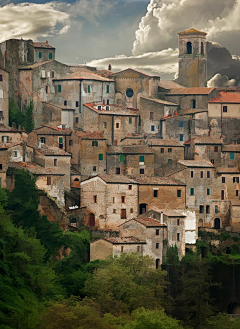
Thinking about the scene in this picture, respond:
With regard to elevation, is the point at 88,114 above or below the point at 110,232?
above

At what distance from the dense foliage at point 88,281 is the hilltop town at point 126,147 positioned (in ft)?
4.23

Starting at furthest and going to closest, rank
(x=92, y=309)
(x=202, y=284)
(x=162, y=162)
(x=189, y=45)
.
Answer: (x=189, y=45) → (x=162, y=162) → (x=202, y=284) → (x=92, y=309)

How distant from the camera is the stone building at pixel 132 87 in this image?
345 ft

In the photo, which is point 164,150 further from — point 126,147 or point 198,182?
point 198,182

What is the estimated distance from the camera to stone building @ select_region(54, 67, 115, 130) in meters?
103

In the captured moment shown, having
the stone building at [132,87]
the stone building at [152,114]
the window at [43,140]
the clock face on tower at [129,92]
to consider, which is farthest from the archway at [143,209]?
the clock face on tower at [129,92]

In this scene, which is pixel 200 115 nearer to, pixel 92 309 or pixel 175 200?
pixel 175 200

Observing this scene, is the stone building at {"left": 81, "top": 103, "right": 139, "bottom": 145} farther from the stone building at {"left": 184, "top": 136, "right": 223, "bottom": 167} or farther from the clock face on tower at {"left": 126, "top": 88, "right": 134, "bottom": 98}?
the stone building at {"left": 184, "top": 136, "right": 223, "bottom": 167}

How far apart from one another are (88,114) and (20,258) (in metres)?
22.0

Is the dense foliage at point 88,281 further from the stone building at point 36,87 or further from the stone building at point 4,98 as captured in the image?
the stone building at point 36,87

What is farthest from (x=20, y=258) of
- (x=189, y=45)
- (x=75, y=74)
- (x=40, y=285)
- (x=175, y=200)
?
(x=189, y=45)

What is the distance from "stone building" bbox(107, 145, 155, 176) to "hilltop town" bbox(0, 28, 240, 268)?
7cm

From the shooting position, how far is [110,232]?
301ft

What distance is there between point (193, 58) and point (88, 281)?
31.6 metres
